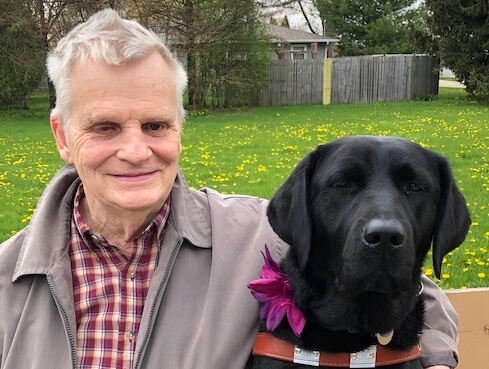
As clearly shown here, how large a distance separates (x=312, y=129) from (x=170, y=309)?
1273 cm

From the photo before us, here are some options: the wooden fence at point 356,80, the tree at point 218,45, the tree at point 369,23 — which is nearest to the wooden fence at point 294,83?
the wooden fence at point 356,80

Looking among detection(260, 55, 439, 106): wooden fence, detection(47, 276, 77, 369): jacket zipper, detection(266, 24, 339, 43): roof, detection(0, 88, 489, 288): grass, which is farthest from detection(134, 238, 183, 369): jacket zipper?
detection(266, 24, 339, 43): roof

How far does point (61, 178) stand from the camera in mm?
2502

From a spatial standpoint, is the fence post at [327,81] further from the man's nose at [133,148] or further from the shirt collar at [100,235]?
the man's nose at [133,148]

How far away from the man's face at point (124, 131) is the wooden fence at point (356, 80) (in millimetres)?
22107

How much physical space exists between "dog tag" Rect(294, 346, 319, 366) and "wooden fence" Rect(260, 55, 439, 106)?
22.3 metres

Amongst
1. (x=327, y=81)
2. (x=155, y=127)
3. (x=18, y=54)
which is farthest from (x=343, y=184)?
(x=327, y=81)

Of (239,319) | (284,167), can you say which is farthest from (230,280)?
(284,167)

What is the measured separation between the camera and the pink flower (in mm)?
2217

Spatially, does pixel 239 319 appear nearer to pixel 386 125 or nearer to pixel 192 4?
pixel 386 125

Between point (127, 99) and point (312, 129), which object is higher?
point (127, 99)

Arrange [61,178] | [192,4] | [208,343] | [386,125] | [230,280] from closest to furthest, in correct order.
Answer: [208,343] < [230,280] < [61,178] < [386,125] < [192,4]

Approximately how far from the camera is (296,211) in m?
2.34

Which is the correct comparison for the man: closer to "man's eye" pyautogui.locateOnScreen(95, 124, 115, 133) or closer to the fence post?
"man's eye" pyautogui.locateOnScreen(95, 124, 115, 133)
